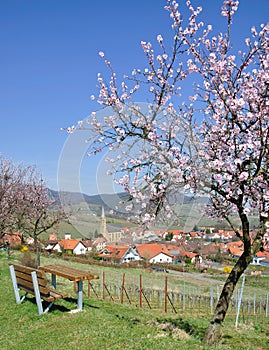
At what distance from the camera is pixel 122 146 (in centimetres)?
649

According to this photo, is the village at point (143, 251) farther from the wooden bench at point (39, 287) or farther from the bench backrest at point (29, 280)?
the wooden bench at point (39, 287)

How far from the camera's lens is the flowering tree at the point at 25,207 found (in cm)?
1557

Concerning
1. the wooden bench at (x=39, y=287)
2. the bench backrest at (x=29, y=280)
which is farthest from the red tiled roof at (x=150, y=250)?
the wooden bench at (x=39, y=287)

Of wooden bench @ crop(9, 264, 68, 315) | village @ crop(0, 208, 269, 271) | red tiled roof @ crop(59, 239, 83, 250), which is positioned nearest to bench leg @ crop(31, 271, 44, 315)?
wooden bench @ crop(9, 264, 68, 315)

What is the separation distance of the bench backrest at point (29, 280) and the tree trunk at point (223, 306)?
3300 mm

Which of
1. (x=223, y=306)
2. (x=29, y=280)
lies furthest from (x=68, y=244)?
(x=223, y=306)

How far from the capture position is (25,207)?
16641 mm

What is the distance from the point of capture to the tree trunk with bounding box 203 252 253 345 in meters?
5.67

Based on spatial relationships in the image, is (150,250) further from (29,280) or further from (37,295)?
(37,295)

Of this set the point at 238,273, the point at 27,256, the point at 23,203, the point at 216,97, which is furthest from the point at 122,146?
the point at 27,256

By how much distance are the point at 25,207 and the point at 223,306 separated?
1251cm

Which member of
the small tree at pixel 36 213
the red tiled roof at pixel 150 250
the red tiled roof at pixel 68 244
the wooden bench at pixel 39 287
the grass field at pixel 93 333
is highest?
the small tree at pixel 36 213

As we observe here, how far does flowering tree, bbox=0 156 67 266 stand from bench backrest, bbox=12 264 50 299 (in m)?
6.84

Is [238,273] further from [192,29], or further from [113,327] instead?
[192,29]
